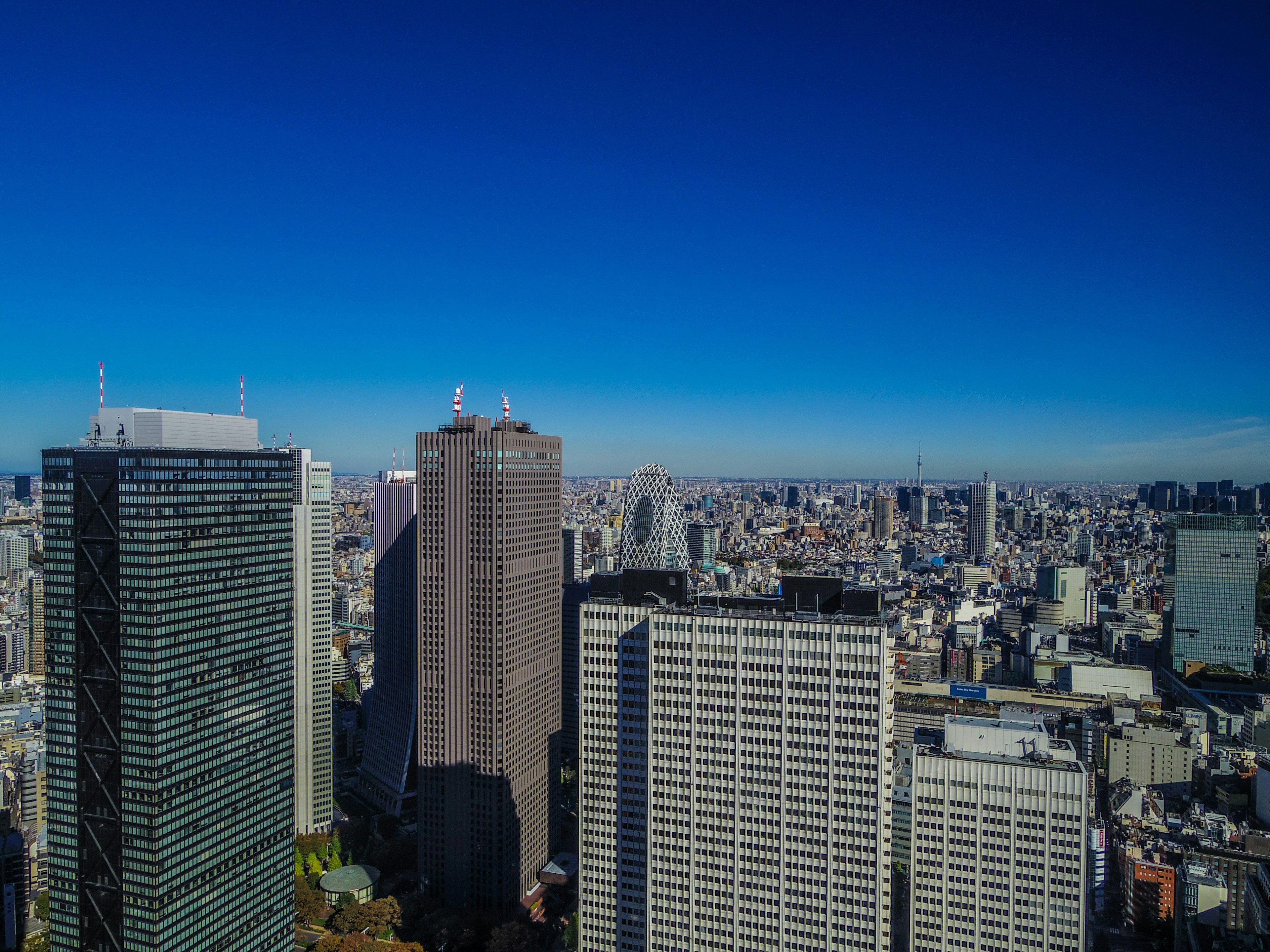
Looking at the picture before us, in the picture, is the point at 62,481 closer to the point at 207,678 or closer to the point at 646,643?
the point at 207,678

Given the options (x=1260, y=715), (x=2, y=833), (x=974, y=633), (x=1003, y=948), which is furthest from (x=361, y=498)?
(x=1003, y=948)

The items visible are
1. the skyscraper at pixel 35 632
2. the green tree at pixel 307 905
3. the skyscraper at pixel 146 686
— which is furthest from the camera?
the skyscraper at pixel 35 632

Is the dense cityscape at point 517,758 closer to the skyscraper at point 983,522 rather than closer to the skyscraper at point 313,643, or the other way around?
the skyscraper at point 313,643

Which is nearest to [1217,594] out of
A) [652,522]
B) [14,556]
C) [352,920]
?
[652,522]

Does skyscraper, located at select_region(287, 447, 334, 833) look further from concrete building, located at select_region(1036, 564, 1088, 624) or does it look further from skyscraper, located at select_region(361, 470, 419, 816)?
concrete building, located at select_region(1036, 564, 1088, 624)

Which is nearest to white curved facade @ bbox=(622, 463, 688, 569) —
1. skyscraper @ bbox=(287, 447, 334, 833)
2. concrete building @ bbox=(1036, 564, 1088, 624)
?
skyscraper @ bbox=(287, 447, 334, 833)

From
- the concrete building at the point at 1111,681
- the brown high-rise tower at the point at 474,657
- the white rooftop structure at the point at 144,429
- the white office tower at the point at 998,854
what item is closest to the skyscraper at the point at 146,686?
the white rooftop structure at the point at 144,429
